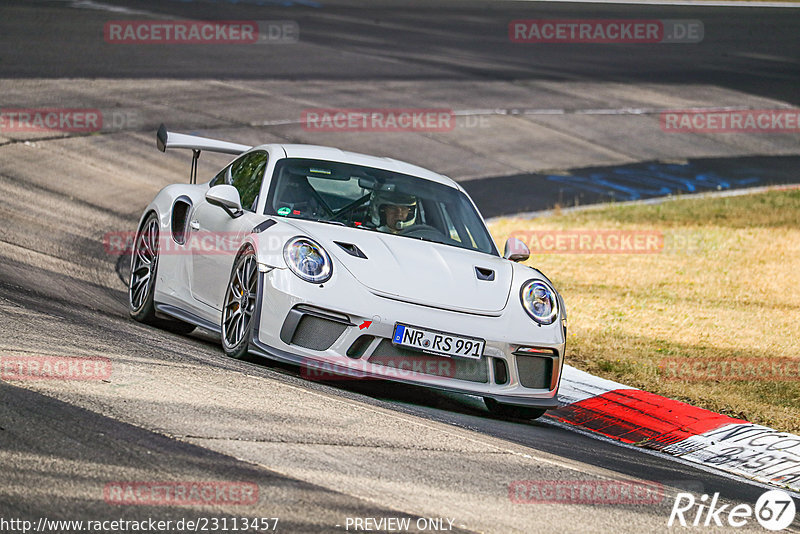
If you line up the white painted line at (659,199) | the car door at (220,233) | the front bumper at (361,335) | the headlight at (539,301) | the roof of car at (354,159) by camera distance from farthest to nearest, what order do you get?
the white painted line at (659,199)
the roof of car at (354,159)
the car door at (220,233)
the headlight at (539,301)
the front bumper at (361,335)

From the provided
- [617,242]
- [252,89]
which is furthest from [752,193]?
[252,89]

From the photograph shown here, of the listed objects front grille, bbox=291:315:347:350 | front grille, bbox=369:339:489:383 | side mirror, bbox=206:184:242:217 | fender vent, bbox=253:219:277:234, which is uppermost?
side mirror, bbox=206:184:242:217

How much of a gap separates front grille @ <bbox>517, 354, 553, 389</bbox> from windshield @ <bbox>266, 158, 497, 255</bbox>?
1.17m

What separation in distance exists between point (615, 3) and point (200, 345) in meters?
32.5

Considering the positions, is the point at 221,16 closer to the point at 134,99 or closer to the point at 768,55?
the point at 134,99

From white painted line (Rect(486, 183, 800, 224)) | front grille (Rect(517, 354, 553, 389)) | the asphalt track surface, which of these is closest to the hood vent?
front grille (Rect(517, 354, 553, 389))

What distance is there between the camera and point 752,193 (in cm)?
1823

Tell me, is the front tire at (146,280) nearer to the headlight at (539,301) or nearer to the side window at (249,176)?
the side window at (249,176)

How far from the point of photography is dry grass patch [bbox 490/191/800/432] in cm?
854

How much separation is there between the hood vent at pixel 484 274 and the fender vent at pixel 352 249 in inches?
29.6

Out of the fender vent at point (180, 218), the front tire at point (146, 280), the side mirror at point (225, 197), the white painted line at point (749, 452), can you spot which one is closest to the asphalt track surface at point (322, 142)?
the front tire at point (146, 280)

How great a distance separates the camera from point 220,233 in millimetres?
7715

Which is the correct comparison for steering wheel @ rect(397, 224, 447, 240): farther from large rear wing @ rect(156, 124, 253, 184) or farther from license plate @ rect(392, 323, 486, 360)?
large rear wing @ rect(156, 124, 253, 184)

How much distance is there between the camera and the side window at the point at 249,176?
790cm
